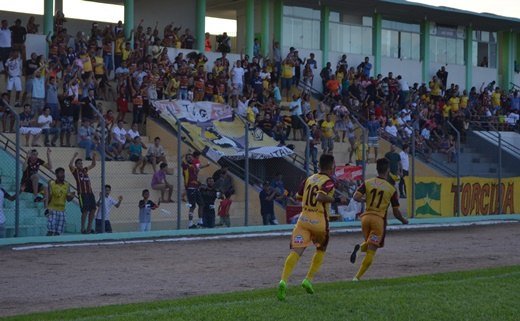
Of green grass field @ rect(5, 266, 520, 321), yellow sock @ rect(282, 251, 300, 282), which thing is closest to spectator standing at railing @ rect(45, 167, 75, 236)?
green grass field @ rect(5, 266, 520, 321)

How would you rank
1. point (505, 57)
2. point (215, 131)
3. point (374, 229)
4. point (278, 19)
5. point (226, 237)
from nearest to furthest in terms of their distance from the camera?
point (374, 229)
point (226, 237)
point (215, 131)
point (278, 19)
point (505, 57)

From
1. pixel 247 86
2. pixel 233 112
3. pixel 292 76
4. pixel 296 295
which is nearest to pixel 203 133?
pixel 233 112

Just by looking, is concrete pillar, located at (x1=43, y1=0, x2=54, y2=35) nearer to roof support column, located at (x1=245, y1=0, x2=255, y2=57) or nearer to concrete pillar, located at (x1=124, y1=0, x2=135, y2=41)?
concrete pillar, located at (x1=124, y1=0, x2=135, y2=41)

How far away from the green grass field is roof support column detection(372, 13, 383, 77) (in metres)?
27.3

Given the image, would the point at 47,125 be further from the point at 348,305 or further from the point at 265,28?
the point at 265,28

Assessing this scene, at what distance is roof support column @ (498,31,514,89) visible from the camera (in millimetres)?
46219

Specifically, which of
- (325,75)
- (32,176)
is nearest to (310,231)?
(32,176)

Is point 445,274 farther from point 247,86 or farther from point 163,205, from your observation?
point 247,86

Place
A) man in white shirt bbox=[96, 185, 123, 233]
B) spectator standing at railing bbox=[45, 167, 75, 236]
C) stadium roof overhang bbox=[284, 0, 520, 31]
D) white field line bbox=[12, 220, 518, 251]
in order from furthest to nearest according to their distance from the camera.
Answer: stadium roof overhang bbox=[284, 0, 520, 31]
man in white shirt bbox=[96, 185, 123, 233]
spectator standing at railing bbox=[45, 167, 75, 236]
white field line bbox=[12, 220, 518, 251]

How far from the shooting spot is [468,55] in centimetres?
4478

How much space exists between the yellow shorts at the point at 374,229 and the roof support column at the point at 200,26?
20.6 m

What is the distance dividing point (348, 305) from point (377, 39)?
1199 inches

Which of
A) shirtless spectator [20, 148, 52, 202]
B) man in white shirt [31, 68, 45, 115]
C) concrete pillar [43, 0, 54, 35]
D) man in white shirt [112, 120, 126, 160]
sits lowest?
shirtless spectator [20, 148, 52, 202]

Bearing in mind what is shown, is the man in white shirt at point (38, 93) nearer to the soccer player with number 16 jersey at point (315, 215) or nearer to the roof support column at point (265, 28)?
the roof support column at point (265, 28)
